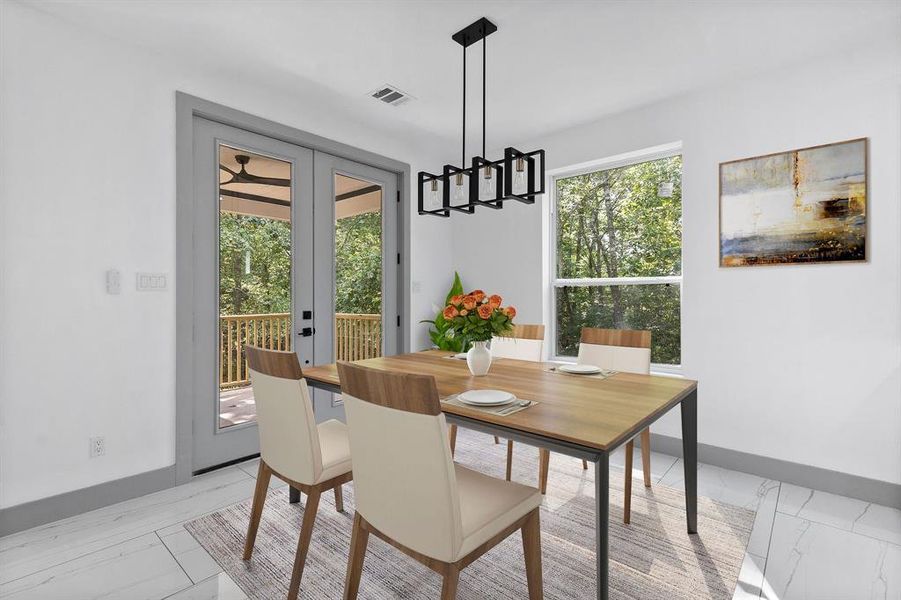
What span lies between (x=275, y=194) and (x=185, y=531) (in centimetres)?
219

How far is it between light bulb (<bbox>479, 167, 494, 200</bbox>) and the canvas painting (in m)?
1.78

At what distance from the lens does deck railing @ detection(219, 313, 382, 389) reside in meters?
3.05

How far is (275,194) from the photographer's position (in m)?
3.28

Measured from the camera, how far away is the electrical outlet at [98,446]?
242cm

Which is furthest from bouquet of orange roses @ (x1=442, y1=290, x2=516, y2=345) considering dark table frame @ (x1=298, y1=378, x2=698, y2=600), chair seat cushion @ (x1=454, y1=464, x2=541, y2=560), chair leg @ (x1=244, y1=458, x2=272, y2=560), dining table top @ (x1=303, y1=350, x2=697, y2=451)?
chair leg @ (x1=244, y1=458, x2=272, y2=560)

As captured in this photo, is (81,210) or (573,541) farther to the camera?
(81,210)

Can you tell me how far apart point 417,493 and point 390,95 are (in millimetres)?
2746

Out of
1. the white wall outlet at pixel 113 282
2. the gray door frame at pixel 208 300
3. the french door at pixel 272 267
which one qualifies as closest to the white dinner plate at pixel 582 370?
the french door at pixel 272 267

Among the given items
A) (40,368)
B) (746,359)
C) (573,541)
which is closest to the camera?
(573,541)

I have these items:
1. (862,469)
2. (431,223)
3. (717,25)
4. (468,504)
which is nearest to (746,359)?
(862,469)

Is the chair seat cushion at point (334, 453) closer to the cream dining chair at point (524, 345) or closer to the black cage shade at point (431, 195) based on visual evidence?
the cream dining chair at point (524, 345)

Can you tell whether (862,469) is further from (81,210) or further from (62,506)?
(81,210)

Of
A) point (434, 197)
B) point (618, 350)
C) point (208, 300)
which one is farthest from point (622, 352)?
point (208, 300)

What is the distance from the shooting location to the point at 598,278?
3795 millimetres
